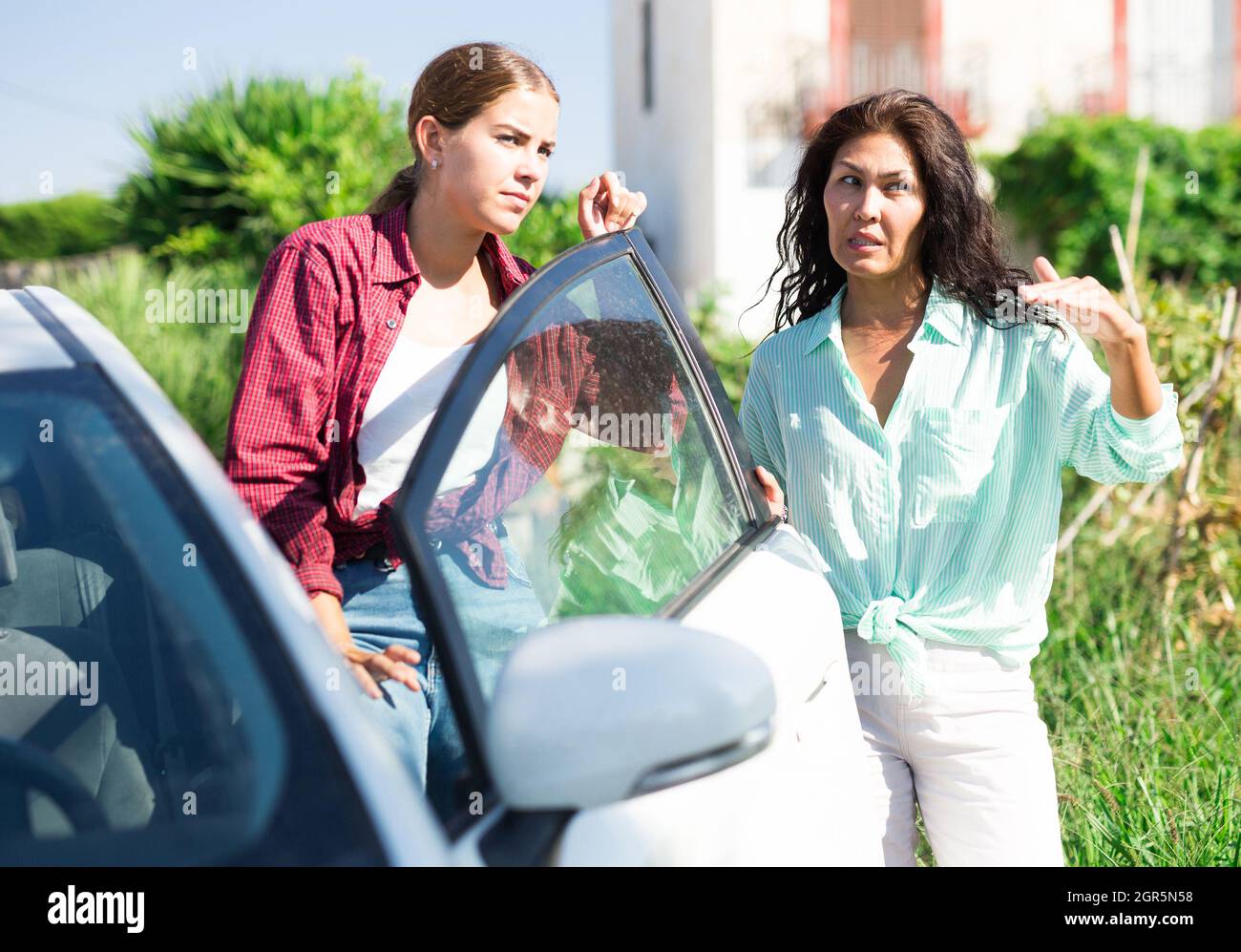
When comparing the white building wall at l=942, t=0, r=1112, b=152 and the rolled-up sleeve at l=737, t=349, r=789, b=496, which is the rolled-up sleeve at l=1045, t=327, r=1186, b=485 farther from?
the white building wall at l=942, t=0, r=1112, b=152

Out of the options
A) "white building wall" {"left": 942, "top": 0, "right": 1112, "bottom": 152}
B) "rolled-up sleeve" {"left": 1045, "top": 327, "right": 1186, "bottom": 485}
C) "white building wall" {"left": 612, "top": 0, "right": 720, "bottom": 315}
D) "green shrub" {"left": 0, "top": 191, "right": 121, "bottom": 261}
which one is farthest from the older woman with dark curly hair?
"green shrub" {"left": 0, "top": 191, "right": 121, "bottom": 261}

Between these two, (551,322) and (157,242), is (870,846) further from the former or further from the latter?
(157,242)

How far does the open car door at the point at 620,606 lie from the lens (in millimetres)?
1145

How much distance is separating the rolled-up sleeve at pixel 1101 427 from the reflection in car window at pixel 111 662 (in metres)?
1.51

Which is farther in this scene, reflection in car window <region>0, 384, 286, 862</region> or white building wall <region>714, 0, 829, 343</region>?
white building wall <region>714, 0, 829, 343</region>

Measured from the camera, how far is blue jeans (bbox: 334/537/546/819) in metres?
1.42

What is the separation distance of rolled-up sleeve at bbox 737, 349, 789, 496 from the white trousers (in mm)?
433

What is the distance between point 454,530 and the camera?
58.1 inches

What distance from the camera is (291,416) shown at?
1.93 metres

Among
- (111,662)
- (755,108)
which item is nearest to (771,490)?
(111,662)

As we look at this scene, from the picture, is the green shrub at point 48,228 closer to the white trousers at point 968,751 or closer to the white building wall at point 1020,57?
the white building wall at point 1020,57

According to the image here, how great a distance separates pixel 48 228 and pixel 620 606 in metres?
21.0
